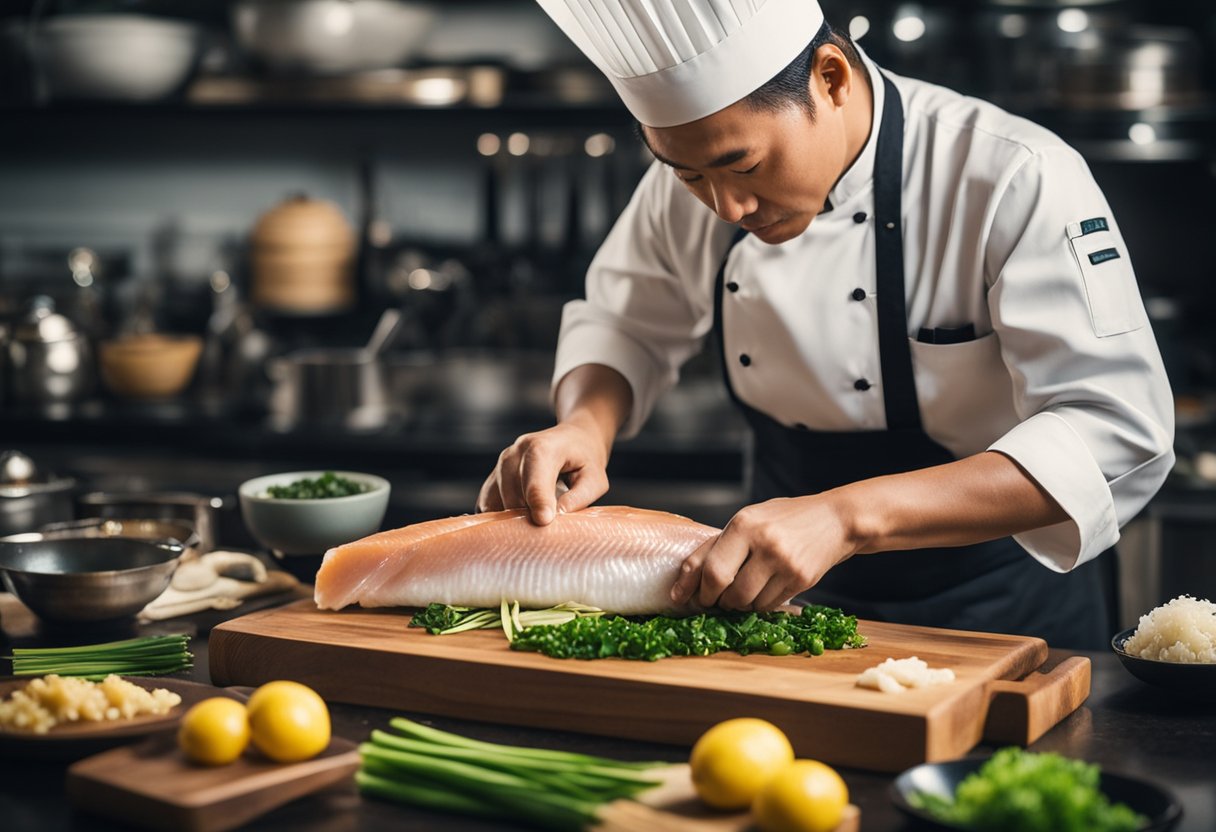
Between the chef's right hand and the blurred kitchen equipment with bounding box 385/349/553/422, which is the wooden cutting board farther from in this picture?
the blurred kitchen equipment with bounding box 385/349/553/422

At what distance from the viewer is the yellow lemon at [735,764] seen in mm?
1302

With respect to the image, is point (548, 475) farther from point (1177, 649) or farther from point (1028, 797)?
point (1028, 797)

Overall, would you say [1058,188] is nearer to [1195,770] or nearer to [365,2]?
[1195,770]

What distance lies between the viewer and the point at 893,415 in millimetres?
2201

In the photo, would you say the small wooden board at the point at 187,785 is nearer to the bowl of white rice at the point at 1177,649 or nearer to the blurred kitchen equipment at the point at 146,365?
the bowl of white rice at the point at 1177,649

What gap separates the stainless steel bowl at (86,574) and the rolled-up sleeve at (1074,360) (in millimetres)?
→ 1184

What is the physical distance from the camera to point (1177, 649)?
1675mm

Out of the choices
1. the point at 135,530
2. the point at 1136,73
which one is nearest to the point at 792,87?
the point at 135,530

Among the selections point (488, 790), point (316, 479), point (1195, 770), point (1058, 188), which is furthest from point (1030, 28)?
point (488, 790)

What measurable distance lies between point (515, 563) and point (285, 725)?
1.88 feet

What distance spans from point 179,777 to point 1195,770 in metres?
1.06

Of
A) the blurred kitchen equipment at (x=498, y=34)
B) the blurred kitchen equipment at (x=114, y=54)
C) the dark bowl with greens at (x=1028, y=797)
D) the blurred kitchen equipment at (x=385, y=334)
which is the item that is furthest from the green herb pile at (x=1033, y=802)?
the blurred kitchen equipment at (x=114, y=54)

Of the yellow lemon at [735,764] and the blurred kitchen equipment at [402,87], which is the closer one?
the yellow lemon at [735,764]

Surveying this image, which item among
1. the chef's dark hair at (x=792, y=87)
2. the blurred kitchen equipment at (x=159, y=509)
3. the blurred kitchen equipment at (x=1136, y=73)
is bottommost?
the blurred kitchen equipment at (x=159, y=509)
